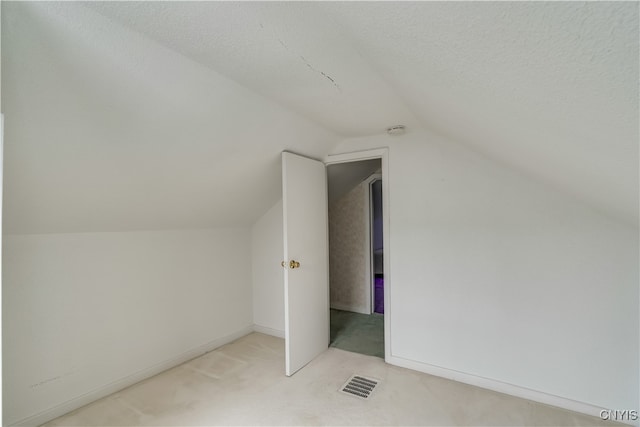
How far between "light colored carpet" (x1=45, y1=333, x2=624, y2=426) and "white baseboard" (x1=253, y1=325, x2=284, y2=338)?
0.67 meters

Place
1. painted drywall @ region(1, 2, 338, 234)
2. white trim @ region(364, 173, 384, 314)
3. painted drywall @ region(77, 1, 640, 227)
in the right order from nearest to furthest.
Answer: painted drywall @ region(77, 1, 640, 227), painted drywall @ region(1, 2, 338, 234), white trim @ region(364, 173, 384, 314)

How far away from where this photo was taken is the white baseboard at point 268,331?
3.33 m

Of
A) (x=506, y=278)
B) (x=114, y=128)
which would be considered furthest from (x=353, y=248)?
(x=114, y=128)

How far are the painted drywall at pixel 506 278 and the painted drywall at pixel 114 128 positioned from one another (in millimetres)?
1136

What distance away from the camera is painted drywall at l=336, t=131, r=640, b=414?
1.92 meters

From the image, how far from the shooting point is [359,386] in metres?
2.31

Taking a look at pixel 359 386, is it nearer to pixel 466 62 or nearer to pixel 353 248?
pixel 353 248

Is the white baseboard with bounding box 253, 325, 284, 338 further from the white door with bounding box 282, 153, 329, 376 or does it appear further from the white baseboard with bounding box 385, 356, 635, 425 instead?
the white baseboard with bounding box 385, 356, 635, 425

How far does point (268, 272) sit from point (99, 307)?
1606 millimetres

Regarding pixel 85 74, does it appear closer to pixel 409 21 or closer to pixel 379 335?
pixel 409 21

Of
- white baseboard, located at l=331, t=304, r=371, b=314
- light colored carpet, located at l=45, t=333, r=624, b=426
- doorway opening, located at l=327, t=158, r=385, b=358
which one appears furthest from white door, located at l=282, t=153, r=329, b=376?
white baseboard, located at l=331, t=304, r=371, b=314

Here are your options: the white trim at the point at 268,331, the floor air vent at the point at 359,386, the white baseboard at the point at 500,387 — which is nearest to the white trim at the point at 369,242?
the white trim at the point at 268,331

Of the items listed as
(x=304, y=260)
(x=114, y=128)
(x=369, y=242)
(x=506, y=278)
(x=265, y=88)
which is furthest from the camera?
(x=369, y=242)

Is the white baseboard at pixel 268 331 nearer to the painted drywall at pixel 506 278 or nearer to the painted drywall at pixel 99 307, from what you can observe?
the painted drywall at pixel 99 307
